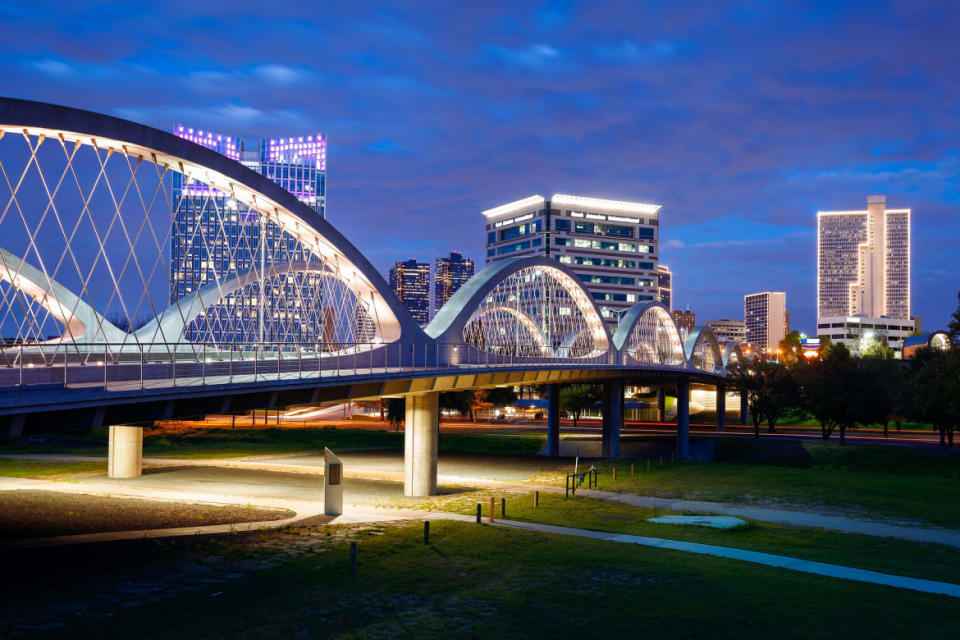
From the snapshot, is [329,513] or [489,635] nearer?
[489,635]

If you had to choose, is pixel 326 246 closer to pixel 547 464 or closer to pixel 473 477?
pixel 473 477

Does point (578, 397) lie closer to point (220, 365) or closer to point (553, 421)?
point (553, 421)

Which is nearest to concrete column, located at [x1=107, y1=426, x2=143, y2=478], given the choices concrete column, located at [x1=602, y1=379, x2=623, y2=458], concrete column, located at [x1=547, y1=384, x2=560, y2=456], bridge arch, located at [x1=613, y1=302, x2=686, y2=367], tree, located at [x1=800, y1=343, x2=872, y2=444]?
concrete column, located at [x1=547, y1=384, x2=560, y2=456]

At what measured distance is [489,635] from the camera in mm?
13938

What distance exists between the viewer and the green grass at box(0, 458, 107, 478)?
41.4m

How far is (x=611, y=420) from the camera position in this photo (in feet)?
218

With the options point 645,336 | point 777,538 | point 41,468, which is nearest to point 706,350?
point 645,336

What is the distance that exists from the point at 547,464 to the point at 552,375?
24.4 feet

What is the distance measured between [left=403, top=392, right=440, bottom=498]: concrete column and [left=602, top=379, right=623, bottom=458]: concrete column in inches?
1248

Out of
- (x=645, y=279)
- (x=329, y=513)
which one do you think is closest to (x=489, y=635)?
(x=329, y=513)

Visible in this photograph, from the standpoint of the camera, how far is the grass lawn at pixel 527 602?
14.2 metres

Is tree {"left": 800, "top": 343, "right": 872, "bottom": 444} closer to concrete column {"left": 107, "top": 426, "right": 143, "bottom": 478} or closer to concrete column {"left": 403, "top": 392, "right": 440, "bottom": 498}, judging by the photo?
concrete column {"left": 403, "top": 392, "right": 440, "bottom": 498}

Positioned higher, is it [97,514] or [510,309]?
[510,309]

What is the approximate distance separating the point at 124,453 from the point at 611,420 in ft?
128
